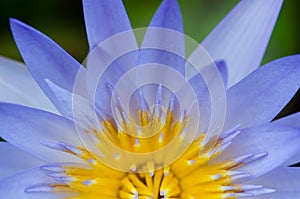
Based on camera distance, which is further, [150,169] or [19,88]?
[19,88]

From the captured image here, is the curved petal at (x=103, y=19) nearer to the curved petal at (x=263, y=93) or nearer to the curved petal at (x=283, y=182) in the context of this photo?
the curved petal at (x=263, y=93)

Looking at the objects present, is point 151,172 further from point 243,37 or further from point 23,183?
point 243,37

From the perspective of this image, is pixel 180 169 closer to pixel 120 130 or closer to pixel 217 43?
pixel 120 130

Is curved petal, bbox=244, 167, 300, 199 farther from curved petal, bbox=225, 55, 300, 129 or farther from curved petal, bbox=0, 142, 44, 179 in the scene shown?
curved petal, bbox=0, 142, 44, 179

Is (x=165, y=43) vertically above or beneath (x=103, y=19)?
beneath

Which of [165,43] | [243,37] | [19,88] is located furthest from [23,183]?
[243,37]

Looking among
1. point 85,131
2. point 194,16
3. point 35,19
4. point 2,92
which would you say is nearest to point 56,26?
point 35,19

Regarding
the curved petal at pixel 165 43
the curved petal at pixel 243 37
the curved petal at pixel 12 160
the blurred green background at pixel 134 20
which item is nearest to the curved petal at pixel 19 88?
the curved petal at pixel 12 160
